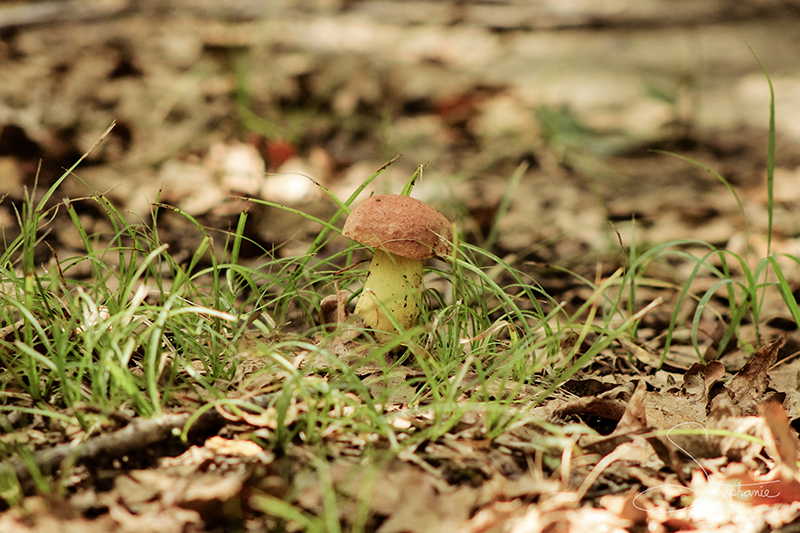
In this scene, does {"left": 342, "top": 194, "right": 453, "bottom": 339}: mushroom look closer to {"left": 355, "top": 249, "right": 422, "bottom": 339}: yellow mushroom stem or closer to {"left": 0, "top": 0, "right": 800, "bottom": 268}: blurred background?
{"left": 355, "top": 249, "right": 422, "bottom": 339}: yellow mushroom stem

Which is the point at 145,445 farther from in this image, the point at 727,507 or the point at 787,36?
the point at 787,36

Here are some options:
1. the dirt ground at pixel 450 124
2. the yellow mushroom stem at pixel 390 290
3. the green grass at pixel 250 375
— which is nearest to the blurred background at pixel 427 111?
the dirt ground at pixel 450 124

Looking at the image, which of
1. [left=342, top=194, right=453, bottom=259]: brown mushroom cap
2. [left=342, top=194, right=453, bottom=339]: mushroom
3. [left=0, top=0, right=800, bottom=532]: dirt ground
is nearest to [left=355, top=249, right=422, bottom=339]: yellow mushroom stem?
[left=342, top=194, right=453, bottom=339]: mushroom

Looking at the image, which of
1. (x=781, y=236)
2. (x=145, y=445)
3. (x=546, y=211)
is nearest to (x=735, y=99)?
(x=781, y=236)

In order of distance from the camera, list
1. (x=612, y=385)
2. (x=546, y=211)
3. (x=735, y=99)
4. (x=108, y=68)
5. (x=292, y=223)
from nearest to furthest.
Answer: (x=612, y=385)
(x=292, y=223)
(x=546, y=211)
(x=108, y=68)
(x=735, y=99)

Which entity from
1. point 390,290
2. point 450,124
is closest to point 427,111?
point 450,124

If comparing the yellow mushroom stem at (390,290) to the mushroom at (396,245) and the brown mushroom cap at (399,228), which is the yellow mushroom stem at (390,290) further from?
the brown mushroom cap at (399,228)

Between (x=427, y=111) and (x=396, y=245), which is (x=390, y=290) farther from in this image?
(x=427, y=111)

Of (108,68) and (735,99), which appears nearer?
(108,68)
